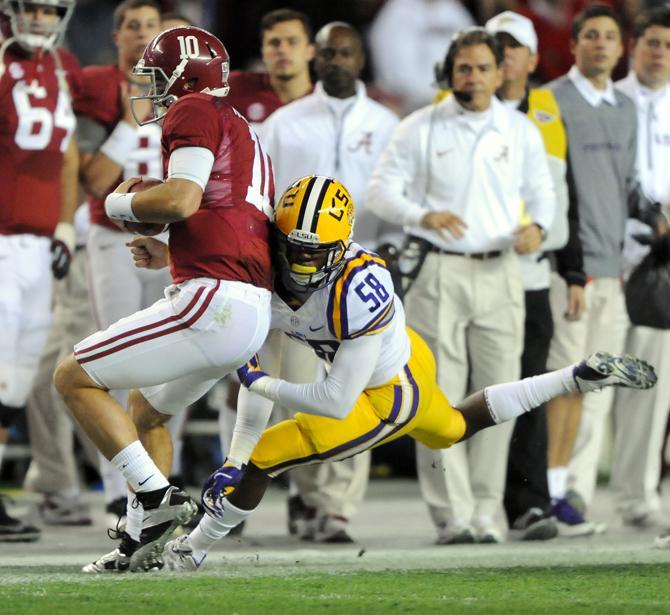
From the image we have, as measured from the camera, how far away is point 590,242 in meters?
7.89

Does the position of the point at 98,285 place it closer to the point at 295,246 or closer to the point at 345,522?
the point at 345,522

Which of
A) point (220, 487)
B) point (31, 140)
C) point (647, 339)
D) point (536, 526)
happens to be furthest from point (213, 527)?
point (647, 339)


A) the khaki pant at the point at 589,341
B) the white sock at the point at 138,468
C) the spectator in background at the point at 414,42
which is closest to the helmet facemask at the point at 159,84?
the white sock at the point at 138,468

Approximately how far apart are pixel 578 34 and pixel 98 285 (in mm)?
2668

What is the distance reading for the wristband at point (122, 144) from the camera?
7.63 meters

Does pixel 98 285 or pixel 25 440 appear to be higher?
pixel 98 285

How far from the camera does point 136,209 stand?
216 inches

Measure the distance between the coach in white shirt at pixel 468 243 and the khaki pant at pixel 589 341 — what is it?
527 millimetres

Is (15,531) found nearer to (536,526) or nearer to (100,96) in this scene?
(100,96)

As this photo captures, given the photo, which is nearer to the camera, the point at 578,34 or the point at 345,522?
the point at 345,522

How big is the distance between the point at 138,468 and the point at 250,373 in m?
0.53

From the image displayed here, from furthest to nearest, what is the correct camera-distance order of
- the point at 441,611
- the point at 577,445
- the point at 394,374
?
the point at 577,445
the point at 394,374
the point at 441,611

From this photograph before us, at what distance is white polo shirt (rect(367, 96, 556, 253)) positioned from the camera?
23.7 feet

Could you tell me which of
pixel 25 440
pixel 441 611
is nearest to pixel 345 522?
pixel 441 611
